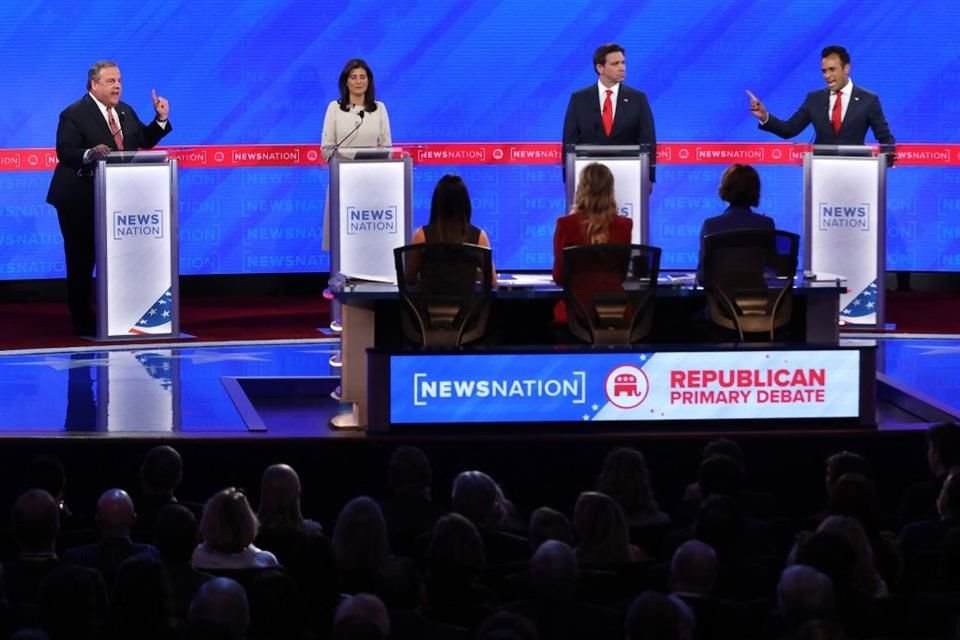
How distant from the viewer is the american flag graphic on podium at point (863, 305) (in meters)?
10.1

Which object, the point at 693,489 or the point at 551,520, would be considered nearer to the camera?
the point at 551,520

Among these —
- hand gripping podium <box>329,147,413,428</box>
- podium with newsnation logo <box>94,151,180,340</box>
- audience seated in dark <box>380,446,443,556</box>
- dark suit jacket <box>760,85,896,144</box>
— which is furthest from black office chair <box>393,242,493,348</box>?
dark suit jacket <box>760,85,896,144</box>

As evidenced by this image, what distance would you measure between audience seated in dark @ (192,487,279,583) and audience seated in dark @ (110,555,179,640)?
929 mm

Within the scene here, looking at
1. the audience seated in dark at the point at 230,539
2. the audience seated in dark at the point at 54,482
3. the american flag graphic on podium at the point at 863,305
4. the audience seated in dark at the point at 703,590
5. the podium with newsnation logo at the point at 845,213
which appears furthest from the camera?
the american flag graphic on podium at the point at 863,305

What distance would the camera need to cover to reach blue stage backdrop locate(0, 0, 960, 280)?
1238 cm

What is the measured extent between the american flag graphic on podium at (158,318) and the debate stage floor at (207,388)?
4.9 inches

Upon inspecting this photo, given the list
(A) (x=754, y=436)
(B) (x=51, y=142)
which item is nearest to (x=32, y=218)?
(B) (x=51, y=142)

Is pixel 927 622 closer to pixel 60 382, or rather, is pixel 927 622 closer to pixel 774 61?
pixel 60 382

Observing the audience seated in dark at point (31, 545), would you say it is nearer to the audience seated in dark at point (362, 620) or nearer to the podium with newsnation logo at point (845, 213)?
the audience seated in dark at point (362, 620)

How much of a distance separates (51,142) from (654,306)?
5761 millimetres

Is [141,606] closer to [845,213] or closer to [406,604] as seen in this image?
[406,604]

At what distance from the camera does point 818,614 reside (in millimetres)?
4246

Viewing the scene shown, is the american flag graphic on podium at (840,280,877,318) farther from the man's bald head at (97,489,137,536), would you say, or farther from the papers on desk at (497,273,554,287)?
the man's bald head at (97,489,137,536)

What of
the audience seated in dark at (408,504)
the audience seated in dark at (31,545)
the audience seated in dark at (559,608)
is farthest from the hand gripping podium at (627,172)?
the audience seated in dark at (559,608)
